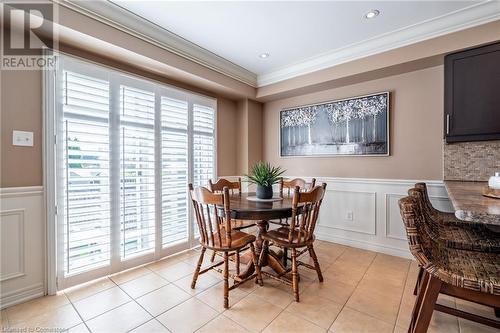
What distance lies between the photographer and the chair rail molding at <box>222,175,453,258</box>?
115 inches

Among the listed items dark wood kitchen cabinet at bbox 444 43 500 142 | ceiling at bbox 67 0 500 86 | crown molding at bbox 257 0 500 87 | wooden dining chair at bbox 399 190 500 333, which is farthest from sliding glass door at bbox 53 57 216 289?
dark wood kitchen cabinet at bbox 444 43 500 142

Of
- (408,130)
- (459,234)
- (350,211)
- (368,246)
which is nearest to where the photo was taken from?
(459,234)

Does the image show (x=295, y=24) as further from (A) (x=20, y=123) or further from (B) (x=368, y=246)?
(B) (x=368, y=246)

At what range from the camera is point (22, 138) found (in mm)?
2002

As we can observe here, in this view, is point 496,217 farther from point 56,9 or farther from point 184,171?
point 56,9

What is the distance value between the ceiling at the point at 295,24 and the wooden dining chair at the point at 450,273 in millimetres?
1971

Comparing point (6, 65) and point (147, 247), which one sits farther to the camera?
point (147, 247)

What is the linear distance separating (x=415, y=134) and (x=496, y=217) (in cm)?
216

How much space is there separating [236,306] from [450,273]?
1.47m

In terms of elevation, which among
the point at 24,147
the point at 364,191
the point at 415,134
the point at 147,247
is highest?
the point at 415,134

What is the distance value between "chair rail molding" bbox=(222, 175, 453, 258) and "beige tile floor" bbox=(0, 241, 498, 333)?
0.58 metres

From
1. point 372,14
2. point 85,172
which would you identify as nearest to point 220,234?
point 85,172

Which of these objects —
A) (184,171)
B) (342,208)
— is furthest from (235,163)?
(342,208)

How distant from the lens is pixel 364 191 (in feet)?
10.6
